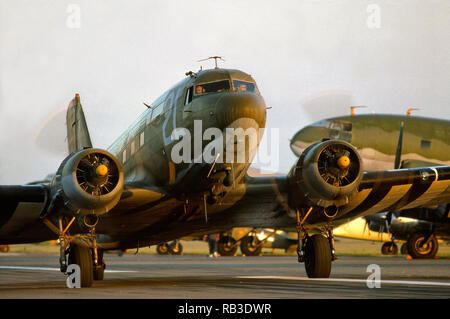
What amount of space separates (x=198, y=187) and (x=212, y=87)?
2.36 meters

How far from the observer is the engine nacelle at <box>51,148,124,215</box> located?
1359cm

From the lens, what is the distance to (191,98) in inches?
593

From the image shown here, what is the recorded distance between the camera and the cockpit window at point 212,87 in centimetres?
1468

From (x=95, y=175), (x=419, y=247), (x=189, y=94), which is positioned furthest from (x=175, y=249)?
(x=95, y=175)

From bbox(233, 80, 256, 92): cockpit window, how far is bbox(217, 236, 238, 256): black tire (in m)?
34.1

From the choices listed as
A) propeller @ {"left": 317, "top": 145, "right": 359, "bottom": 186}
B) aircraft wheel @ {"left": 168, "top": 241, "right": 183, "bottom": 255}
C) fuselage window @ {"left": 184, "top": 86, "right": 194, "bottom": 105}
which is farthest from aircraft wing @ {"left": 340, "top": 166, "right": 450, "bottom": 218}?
aircraft wheel @ {"left": 168, "top": 241, "right": 183, "bottom": 255}

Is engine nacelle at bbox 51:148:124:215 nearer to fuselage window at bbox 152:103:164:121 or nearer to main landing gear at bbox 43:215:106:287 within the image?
main landing gear at bbox 43:215:106:287

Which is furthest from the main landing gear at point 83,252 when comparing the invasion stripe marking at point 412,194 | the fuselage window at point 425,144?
the fuselage window at point 425,144

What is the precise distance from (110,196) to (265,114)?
147 inches

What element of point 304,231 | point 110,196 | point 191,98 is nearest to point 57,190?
point 110,196

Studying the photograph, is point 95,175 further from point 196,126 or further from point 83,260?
point 196,126

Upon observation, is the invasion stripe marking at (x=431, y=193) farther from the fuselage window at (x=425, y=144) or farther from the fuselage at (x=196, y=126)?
the fuselage window at (x=425, y=144)

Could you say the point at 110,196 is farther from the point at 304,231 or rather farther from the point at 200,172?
the point at 304,231
